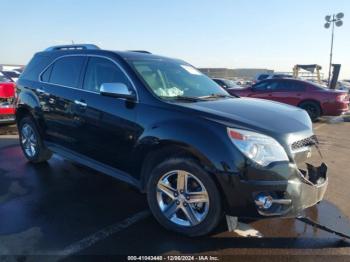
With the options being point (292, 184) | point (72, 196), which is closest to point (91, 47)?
point (72, 196)

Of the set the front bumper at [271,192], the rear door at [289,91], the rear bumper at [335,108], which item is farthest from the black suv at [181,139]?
the rear bumper at [335,108]

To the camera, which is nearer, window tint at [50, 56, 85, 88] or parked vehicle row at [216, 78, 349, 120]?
window tint at [50, 56, 85, 88]

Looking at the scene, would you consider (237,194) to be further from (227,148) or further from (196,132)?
(196,132)

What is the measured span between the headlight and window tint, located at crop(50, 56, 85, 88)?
2487mm

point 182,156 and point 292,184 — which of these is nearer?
point 292,184

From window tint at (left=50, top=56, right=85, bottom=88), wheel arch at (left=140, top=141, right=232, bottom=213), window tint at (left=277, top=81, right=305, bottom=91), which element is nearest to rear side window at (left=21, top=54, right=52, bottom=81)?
window tint at (left=50, top=56, right=85, bottom=88)

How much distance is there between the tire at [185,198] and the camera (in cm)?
329

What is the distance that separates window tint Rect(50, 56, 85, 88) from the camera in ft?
15.7

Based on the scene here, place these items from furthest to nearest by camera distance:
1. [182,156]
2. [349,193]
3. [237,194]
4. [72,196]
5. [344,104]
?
[344,104], [349,193], [72,196], [182,156], [237,194]

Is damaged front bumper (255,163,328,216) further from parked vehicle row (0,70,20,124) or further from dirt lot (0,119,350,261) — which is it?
parked vehicle row (0,70,20,124)

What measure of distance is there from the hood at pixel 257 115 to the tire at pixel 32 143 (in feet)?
9.95

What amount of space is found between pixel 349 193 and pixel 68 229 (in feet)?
12.1

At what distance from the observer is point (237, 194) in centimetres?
313

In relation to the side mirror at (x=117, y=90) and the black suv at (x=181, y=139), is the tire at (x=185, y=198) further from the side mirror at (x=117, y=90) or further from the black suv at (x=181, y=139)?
the side mirror at (x=117, y=90)
